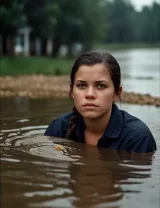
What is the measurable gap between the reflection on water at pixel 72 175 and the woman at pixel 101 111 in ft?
0.40

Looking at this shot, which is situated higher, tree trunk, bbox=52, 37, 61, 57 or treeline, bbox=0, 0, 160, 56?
treeline, bbox=0, 0, 160, 56

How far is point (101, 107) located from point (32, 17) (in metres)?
33.8

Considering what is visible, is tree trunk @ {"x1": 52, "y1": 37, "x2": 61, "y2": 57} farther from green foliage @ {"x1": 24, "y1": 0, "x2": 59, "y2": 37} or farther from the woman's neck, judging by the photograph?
the woman's neck

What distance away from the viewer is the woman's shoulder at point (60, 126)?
16.3 ft

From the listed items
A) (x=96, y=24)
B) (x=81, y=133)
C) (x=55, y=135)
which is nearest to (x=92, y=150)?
(x=81, y=133)

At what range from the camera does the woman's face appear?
423 centimetres

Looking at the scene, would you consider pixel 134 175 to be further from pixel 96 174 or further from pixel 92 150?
pixel 92 150

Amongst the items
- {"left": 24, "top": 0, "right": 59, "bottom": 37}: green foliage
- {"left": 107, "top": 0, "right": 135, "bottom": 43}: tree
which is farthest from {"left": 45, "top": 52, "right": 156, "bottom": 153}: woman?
{"left": 107, "top": 0, "right": 135, "bottom": 43}: tree

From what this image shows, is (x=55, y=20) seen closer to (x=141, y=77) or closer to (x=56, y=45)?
(x=56, y=45)

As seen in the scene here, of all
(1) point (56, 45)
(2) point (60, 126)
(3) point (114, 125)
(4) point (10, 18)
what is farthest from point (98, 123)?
(1) point (56, 45)

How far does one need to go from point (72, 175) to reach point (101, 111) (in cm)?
75

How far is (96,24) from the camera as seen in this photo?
6194cm

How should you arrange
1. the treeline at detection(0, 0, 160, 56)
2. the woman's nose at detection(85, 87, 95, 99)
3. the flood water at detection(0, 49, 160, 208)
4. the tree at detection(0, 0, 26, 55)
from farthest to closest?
the treeline at detection(0, 0, 160, 56)
the tree at detection(0, 0, 26, 55)
the woman's nose at detection(85, 87, 95, 99)
the flood water at detection(0, 49, 160, 208)

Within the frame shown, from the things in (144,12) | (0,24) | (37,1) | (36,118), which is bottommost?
(36,118)
